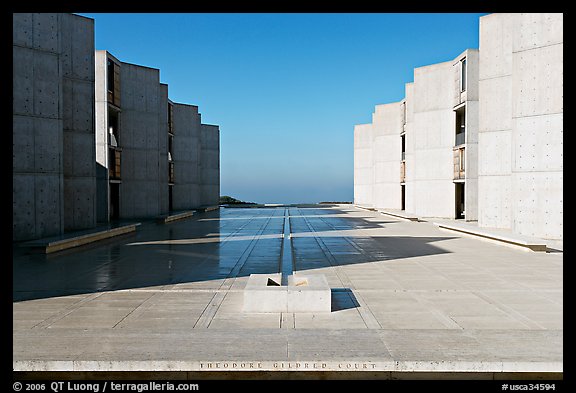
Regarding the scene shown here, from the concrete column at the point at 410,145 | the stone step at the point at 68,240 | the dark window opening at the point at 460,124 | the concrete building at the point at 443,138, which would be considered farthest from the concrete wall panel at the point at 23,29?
the concrete column at the point at 410,145

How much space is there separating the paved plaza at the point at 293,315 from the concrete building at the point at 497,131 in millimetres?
4357

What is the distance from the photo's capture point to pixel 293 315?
7.27 metres

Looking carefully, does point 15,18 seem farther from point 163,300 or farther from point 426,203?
point 426,203

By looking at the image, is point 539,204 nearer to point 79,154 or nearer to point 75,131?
point 79,154

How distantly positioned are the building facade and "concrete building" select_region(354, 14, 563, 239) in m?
19.1

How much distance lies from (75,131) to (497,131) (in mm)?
21064

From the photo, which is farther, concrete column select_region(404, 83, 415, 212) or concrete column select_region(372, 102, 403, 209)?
concrete column select_region(372, 102, 403, 209)

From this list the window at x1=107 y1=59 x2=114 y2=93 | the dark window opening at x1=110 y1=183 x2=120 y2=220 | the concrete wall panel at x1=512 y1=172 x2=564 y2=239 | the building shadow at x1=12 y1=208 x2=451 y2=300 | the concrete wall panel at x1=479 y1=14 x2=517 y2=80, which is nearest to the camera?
the building shadow at x1=12 y1=208 x2=451 y2=300

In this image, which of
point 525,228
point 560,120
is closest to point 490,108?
point 560,120

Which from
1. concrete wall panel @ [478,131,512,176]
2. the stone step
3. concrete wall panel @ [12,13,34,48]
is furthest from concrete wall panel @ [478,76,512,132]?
concrete wall panel @ [12,13,34,48]

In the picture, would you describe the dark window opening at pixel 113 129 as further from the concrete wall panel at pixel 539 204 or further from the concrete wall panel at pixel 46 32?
the concrete wall panel at pixel 539 204

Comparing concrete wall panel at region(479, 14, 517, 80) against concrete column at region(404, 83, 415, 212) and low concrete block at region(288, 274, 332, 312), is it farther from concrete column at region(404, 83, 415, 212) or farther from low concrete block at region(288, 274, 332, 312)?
low concrete block at region(288, 274, 332, 312)

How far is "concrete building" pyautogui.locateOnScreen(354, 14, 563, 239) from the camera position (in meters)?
16.6
